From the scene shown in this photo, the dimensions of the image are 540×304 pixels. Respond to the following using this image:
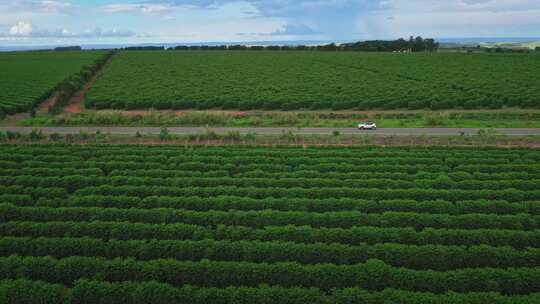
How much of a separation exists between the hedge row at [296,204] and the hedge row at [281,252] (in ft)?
11.7

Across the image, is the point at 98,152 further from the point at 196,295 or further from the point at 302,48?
the point at 302,48

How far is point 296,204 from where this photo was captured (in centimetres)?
1847

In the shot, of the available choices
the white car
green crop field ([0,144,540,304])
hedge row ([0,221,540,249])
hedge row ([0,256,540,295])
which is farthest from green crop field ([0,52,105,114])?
the white car

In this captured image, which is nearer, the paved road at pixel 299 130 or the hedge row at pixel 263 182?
the hedge row at pixel 263 182

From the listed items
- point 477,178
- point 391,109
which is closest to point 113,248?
point 477,178

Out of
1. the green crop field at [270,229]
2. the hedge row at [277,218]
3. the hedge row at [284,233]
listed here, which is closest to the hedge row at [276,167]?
the green crop field at [270,229]

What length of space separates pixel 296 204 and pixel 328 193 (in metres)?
2.46

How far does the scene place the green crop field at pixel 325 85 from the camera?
159 ft

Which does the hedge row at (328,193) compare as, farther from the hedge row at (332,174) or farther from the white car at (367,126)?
the white car at (367,126)

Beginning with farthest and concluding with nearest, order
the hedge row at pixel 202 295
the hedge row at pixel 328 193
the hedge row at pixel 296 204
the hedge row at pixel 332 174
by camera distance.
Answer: the hedge row at pixel 332 174 → the hedge row at pixel 328 193 → the hedge row at pixel 296 204 → the hedge row at pixel 202 295

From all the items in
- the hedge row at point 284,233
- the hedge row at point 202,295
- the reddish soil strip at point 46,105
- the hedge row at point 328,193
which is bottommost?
the hedge row at point 202,295

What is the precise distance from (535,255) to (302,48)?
465 feet

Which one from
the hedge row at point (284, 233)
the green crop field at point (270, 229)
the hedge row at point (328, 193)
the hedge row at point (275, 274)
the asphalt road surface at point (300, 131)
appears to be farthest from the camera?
the asphalt road surface at point (300, 131)

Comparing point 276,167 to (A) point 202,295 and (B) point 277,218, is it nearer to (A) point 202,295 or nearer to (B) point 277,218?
(B) point 277,218
